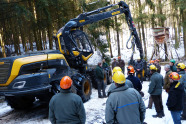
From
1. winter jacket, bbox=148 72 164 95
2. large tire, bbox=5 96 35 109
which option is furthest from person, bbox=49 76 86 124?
large tire, bbox=5 96 35 109

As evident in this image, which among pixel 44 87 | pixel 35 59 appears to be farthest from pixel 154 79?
pixel 35 59

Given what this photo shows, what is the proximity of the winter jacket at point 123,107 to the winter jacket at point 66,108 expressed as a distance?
0.65 meters

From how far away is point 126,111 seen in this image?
2.70m

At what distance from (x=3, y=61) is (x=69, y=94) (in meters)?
3.72

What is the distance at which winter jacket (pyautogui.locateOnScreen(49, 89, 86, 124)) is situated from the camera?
3059 millimetres

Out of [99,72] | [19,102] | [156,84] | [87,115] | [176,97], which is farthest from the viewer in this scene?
[99,72]

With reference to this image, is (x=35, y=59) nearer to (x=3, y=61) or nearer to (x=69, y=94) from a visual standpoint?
(x=3, y=61)

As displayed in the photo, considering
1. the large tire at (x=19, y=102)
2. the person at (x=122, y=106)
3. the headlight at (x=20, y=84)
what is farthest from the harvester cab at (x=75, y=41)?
the person at (x=122, y=106)

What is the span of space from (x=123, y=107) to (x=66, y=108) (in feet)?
3.51

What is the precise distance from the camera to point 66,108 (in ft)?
10.0

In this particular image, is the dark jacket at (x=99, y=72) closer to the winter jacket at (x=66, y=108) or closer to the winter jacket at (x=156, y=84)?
the winter jacket at (x=156, y=84)

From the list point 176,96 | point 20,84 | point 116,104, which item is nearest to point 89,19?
point 20,84

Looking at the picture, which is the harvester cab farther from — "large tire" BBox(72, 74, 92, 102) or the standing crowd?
the standing crowd

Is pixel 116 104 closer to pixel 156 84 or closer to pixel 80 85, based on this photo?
pixel 156 84
